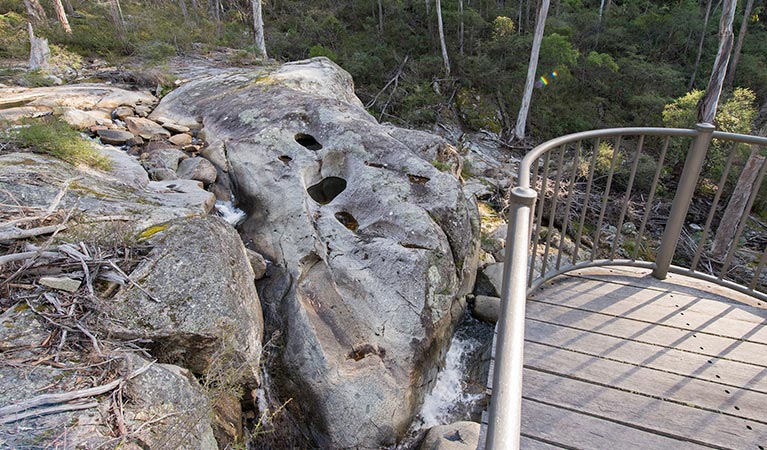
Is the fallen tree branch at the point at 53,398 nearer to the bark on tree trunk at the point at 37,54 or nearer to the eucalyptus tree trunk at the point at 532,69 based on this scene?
the bark on tree trunk at the point at 37,54

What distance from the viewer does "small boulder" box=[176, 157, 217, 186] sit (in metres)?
4.21

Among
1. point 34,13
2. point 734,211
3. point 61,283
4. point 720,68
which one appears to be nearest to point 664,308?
point 61,283

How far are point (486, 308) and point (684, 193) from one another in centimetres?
272

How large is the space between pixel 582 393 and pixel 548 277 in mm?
811

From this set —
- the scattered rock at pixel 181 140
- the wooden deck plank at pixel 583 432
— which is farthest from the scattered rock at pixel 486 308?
the scattered rock at pixel 181 140

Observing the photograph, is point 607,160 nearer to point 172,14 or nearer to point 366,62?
point 366,62

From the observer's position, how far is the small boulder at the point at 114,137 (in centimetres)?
454

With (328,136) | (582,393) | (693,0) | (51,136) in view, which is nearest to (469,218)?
A: (328,136)

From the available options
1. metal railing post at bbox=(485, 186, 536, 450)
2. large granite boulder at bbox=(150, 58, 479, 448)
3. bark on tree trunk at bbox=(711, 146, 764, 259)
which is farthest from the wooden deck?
bark on tree trunk at bbox=(711, 146, 764, 259)

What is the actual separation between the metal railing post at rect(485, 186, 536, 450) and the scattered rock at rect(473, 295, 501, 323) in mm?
3575

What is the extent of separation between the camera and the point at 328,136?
4652 millimetres

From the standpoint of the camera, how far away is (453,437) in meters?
3.10

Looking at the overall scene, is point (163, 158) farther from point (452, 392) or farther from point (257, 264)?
point (452, 392)

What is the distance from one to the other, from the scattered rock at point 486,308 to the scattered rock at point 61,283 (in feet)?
12.7
